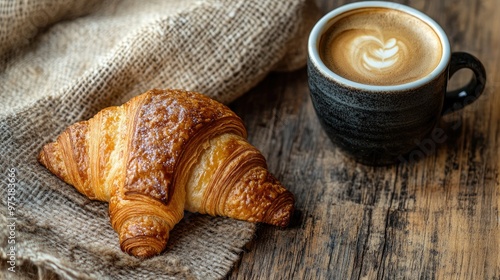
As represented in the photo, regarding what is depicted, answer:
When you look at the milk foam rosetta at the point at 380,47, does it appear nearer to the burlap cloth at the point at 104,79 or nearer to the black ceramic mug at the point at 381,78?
the black ceramic mug at the point at 381,78

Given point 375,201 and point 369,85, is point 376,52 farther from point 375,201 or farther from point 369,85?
point 375,201

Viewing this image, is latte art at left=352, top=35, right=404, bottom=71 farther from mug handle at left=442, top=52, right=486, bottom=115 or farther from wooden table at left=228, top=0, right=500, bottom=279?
wooden table at left=228, top=0, right=500, bottom=279

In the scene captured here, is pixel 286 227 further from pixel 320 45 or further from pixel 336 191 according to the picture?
pixel 320 45

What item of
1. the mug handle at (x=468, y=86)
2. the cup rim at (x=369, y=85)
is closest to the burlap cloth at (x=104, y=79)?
the cup rim at (x=369, y=85)

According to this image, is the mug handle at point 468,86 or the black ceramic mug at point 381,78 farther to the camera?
the mug handle at point 468,86

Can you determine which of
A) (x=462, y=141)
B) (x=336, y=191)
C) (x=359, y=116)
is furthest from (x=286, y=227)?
(x=462, y=141)

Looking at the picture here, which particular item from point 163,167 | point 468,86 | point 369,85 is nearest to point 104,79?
point 163,167
